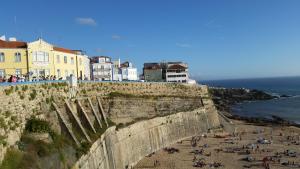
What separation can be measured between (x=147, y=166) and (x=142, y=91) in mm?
14358

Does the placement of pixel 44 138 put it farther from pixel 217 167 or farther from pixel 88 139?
pixel 217 167

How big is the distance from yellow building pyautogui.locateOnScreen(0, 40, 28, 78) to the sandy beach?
17432mm

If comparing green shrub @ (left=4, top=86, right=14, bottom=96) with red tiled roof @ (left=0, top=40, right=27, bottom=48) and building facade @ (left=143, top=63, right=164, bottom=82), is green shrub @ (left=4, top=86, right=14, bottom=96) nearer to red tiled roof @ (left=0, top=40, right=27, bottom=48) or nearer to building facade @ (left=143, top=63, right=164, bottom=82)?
red tiled roof @ (left=0, top=40, right=27, bottom=48)

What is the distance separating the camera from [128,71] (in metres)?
90.5

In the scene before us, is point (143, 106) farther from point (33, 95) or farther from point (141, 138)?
point (33, 95)

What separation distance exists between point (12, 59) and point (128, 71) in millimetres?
56198

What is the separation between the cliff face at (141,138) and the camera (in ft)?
103

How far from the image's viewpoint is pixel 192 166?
44.2 metres

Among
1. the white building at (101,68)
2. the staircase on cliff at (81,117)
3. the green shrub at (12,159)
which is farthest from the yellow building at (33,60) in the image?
the white building at (101,68)

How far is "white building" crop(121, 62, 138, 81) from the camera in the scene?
8907 centimetres

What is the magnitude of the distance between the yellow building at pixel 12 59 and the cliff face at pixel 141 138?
36.5 ft

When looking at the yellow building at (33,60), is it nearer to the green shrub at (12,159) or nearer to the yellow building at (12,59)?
the yellow building at (12,59)

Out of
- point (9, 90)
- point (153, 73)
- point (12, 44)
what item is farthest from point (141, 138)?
point (153, 73)

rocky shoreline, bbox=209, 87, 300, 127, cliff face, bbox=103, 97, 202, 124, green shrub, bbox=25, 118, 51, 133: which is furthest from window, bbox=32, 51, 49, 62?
rocky shoreline, bbox=209, 87, 300, 127
